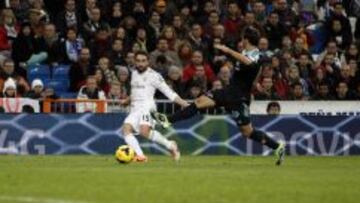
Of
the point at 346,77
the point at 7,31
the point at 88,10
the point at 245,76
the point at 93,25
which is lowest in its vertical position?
the point at 346,77

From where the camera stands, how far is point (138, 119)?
58.9 feet

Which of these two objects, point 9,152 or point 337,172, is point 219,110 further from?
point 337,172

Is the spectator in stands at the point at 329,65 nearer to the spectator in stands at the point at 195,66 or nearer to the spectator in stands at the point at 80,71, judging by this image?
the spectator in stands at the point at 195,66

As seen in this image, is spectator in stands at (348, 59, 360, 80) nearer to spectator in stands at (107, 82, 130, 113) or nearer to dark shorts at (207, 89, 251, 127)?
spectator in stands at (107, 82, 130, 113)

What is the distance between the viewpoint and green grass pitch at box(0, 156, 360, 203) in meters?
11.1

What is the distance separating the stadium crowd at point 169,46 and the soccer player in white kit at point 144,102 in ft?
14.8

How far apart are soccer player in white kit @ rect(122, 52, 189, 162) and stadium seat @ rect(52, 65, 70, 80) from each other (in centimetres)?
601

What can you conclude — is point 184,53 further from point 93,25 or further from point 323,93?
point 323,93

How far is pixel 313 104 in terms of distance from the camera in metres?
23.1

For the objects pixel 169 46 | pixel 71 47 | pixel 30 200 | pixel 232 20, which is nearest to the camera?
pixel 30 200

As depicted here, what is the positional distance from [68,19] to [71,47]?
99 cm

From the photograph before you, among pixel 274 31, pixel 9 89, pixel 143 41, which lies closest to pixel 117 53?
pixel 143 41

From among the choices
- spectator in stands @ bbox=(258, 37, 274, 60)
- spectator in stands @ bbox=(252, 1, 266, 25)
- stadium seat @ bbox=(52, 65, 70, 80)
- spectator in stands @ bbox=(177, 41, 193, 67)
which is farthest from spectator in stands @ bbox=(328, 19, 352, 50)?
stadium seat @ bbox=(52, 65, 70, 80)

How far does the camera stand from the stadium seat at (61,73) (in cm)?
2405
